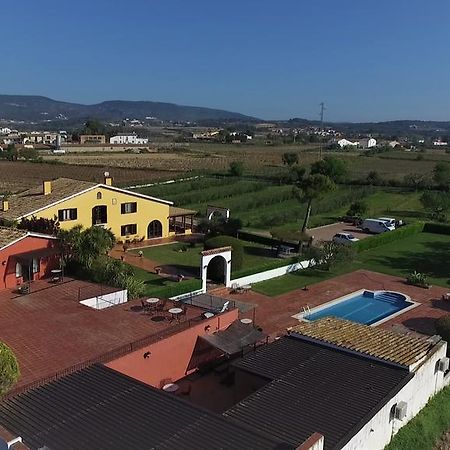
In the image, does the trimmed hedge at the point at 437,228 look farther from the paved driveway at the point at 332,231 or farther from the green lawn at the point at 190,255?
the green lawn at the point at 190,255

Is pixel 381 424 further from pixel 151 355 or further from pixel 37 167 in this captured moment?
pixel 37 167

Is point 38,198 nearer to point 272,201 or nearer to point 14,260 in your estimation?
point 14,260

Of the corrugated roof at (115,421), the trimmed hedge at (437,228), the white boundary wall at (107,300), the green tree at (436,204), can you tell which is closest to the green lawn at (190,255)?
the white boundary wall at (107,300)

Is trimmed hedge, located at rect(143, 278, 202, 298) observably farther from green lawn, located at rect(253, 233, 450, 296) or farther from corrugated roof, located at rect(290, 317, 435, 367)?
corrugated roof, located at rect(290, 317, 435, 367)

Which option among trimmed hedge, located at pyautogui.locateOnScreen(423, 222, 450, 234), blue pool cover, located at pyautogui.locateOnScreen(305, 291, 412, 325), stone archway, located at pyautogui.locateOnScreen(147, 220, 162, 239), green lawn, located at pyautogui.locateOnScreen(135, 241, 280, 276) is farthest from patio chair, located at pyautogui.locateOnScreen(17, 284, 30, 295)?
trimmed hedge, located at pyautogui.locateOnScreen(423, 222, 450, 234)

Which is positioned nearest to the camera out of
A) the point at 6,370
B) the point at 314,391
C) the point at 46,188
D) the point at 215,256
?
the point at 6,370

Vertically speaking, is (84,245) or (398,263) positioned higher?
(84,245)

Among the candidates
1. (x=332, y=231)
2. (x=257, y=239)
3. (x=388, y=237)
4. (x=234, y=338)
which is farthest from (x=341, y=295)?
(x=332, y=231)
